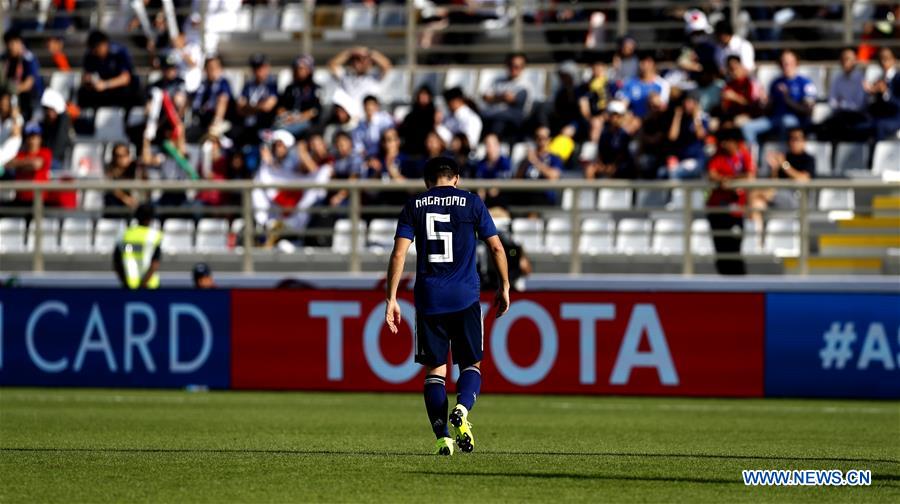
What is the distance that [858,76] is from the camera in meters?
20.9

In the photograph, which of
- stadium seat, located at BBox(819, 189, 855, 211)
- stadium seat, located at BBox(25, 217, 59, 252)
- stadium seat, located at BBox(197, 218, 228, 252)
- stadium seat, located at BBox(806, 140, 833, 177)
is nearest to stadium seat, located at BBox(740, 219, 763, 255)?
stadium seat, located at BBox(819, 189, 855, 211)

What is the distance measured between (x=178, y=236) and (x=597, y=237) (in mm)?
5558

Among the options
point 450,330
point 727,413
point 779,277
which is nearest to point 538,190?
point 779,277

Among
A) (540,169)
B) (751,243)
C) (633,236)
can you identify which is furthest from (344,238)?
(751,243)

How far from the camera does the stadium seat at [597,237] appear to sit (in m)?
20.5

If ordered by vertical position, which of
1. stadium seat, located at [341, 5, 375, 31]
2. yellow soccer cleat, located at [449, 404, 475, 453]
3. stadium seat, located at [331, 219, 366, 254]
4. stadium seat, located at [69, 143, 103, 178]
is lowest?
yellow soccer cleat, located at [449, 404, 475, 453]

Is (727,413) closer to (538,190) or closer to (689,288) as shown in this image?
(689,288)

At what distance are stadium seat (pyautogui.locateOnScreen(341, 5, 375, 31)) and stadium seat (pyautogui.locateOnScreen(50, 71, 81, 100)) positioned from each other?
166 inches

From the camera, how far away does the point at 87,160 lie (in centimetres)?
2406

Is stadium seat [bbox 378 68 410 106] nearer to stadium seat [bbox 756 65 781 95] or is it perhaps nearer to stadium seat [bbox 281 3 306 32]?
stadium seat [bbox 281 3 306 32]

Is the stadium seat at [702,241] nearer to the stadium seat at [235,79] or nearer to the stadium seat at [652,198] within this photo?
the stadium seat at [652,198]

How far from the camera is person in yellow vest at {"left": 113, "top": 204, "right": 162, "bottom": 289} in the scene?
65.0 feet

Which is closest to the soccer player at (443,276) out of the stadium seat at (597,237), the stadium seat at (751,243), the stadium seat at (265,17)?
the stadium seat at (597,237)

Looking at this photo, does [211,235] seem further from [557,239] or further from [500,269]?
[500,269]
